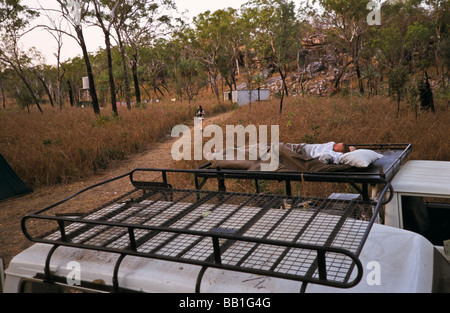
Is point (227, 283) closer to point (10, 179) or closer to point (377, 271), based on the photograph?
point (377, 271)

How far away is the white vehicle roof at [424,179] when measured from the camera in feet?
9.24

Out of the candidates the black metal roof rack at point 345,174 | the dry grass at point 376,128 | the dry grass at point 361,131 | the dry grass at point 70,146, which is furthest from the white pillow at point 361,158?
the dry grass at point 70,146

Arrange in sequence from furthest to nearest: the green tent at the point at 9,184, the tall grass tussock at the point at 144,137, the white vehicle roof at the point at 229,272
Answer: the green tent at the point at 9,184 → the tall grass tussock at the point at 144,137 → the white vehicle roof at the point at 229,272

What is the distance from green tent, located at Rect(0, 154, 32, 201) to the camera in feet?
28.8

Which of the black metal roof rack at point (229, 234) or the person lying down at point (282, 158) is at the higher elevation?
the black metal roof rack at point (229, 234)

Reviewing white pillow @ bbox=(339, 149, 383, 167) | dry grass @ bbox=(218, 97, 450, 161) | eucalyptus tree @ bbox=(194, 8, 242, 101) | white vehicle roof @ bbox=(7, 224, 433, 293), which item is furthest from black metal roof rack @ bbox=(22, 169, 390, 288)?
eucalyptus tree @ bbox=(194, 8, 242, 101)

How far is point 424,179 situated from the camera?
120 inches

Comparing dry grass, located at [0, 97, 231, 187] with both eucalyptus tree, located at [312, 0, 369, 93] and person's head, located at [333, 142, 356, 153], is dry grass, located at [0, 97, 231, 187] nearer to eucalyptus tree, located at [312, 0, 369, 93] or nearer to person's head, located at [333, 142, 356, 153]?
person's head, located at [333, 142, 356, 153]

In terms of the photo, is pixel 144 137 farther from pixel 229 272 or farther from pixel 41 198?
pixel 229 272

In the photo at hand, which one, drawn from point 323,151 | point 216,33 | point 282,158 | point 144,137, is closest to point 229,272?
point 282,158

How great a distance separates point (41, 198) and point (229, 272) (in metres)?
8.40

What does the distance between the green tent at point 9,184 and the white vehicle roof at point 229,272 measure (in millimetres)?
7939

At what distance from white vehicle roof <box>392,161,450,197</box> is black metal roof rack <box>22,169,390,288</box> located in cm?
65

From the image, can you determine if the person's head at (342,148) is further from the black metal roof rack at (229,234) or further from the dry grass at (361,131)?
the black metal roof rack at (229,234)
